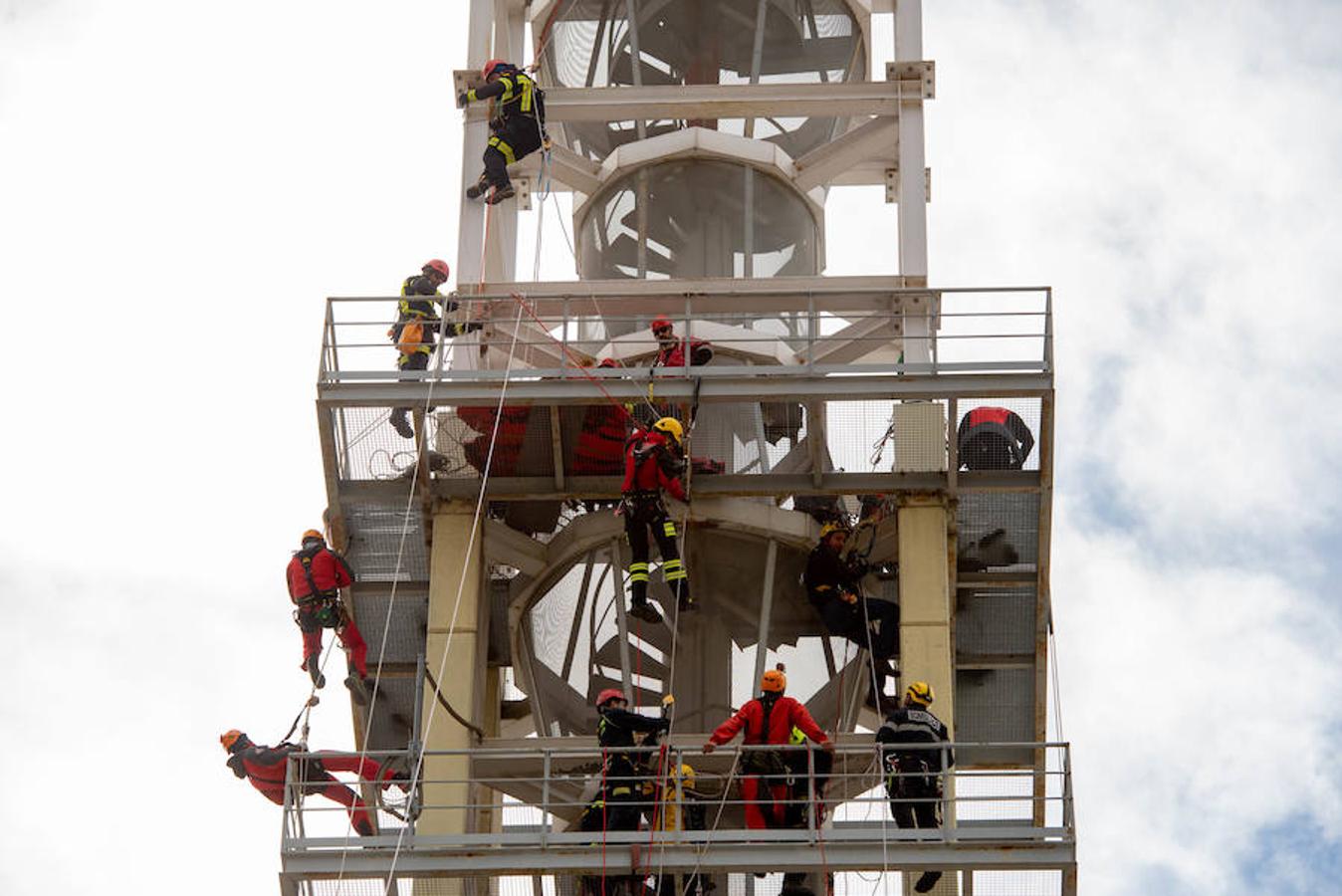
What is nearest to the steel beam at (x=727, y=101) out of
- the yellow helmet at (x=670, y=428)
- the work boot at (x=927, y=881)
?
the yellow helmet at (x=670, y=428)

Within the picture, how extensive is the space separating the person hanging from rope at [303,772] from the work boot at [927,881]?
5469 mm

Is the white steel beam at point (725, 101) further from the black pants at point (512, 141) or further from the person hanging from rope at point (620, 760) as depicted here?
the person hanging from rope at point (620, 760)

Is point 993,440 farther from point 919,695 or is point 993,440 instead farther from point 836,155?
point 836,155

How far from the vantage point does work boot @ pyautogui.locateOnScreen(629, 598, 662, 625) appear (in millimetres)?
34875

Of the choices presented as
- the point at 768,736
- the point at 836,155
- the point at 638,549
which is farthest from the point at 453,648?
the point at 836,155

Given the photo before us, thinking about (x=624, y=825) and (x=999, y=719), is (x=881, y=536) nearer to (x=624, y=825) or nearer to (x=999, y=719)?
(x=999, y=719)

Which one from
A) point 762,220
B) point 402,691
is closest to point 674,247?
point 762,220

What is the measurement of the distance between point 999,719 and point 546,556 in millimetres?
5763

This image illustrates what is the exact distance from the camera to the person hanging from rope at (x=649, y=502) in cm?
3472

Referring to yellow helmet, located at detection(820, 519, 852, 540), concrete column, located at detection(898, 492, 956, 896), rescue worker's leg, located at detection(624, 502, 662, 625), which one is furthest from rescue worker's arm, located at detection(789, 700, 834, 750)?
yellow helmet, located at detection(820, 519, 852, 540)

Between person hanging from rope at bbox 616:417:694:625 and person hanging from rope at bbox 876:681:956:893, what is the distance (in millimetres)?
3406

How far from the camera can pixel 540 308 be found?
3719 cm

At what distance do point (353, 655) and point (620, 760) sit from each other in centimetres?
495

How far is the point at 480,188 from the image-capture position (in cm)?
3850
